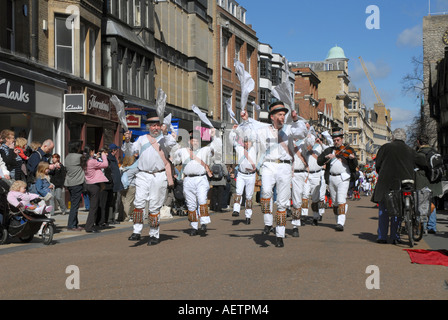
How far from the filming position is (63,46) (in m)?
23.1

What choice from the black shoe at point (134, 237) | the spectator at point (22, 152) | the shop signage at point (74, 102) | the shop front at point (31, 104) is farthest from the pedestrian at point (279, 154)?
the shop signage at point (74, 102)

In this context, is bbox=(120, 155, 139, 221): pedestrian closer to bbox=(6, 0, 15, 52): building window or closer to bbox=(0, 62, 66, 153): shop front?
bbox=(0, 62, 66, 153): shop front

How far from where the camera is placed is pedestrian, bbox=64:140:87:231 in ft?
44.2

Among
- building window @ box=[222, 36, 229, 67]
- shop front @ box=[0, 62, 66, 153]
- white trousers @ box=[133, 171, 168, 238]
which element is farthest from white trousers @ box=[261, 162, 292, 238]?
building window @ box=[222, 36, 229, 67]

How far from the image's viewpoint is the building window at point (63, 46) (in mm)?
22828

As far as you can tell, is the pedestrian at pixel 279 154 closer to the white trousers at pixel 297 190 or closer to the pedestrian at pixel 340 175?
the white trousers at pixel 297 190

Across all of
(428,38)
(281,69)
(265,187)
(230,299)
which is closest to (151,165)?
(265,187)

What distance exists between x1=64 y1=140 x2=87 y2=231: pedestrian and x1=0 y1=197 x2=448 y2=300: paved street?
Result: 1083 millimetres

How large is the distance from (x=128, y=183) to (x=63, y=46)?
8.58 meters

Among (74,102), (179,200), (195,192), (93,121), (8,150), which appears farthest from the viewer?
(93,121)

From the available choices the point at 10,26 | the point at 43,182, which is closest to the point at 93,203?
the point at 43,182

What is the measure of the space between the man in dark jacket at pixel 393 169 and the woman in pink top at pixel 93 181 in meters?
5.89

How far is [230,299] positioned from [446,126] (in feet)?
148

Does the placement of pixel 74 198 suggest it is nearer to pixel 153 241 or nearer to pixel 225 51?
pixel 153 241
